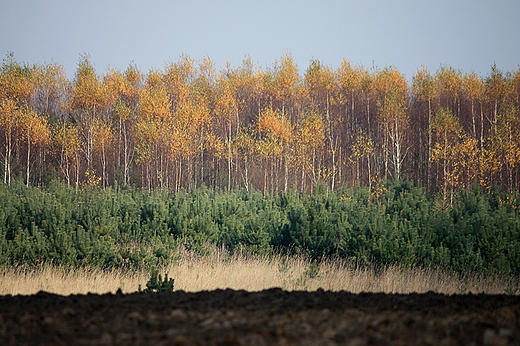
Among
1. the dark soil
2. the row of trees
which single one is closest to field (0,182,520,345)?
the dark soil

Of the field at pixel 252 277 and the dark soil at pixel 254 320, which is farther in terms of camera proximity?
the field at pixel 252 277

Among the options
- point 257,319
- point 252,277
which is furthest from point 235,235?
point 257,319

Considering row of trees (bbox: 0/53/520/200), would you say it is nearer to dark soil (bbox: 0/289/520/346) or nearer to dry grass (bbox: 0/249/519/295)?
dry grass (bbox: 0/249/519/295)

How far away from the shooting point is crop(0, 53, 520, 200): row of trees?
105ft

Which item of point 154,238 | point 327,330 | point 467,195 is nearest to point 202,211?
point 154,238

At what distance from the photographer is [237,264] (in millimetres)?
9609

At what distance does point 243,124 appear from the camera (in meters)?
37.0

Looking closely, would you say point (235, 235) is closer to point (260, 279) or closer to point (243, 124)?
point (260, 279)

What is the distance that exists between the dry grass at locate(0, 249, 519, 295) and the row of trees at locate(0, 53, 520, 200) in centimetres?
2035

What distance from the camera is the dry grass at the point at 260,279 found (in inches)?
303

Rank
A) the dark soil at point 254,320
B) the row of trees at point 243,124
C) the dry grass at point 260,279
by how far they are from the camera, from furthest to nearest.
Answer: the row of trees at point 243,124
the dry grass at point 260,279
the dark soil at point 254,320

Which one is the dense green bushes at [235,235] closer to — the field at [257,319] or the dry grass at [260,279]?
the dry grass at [260,279]

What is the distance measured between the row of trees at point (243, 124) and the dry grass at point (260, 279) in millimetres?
20349

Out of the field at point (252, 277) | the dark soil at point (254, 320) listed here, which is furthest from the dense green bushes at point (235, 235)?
the dark soil at point (254, 320)
